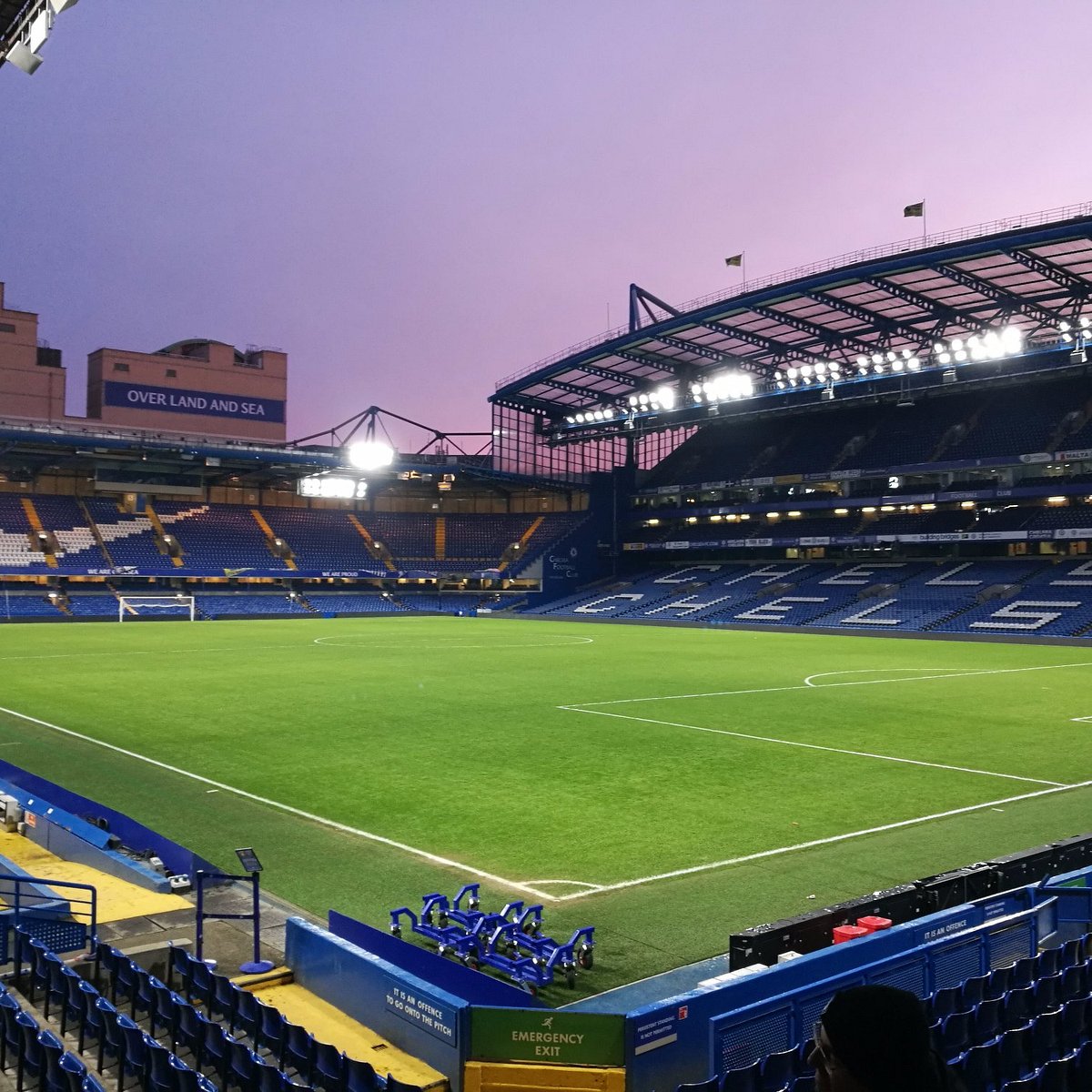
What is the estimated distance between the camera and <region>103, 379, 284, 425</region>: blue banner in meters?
77.8

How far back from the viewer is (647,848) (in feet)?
45.7

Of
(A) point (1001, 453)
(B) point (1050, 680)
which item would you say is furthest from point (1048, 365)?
(B) point (1050, 680)

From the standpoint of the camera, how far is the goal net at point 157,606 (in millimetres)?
68375

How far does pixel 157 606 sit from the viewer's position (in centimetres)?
7019

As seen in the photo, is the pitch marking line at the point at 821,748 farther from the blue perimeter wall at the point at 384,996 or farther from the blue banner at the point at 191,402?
the blue banner at the point at 191,402

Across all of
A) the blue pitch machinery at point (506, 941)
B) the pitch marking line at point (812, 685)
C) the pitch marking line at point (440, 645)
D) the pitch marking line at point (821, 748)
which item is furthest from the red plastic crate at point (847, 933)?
the pitch marking line at point (440, 645)

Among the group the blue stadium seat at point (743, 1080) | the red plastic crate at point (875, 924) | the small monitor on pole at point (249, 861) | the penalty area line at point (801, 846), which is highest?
the small monitor on pole at point (249, 861)

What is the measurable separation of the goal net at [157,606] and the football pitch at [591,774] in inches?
1223

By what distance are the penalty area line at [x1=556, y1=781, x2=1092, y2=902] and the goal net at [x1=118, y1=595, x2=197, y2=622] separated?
197 feet

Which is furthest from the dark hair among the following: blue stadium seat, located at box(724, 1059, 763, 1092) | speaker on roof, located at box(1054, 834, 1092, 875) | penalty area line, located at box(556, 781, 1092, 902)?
speaker on roof, located at box(1054, 834, 1092, 875)

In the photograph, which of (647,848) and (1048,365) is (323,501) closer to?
(1048,365)

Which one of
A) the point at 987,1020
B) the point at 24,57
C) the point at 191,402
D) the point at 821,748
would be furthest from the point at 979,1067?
the point at 191,402

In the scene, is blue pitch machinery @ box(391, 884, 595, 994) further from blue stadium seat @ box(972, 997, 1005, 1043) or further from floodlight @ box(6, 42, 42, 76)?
floodlight @ box(6, 42, 42, 76)

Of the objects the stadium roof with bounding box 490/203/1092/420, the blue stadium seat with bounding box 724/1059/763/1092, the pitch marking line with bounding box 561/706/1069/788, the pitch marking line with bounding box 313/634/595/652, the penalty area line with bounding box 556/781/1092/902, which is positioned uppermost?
the stadium roof with bounding box 490/203/1092/420
